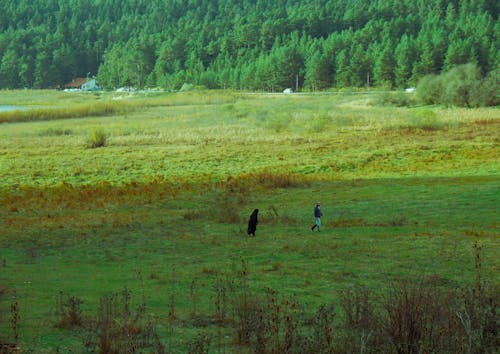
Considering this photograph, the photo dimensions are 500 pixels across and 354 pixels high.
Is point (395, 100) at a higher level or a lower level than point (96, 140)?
higher

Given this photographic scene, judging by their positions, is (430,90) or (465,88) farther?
(430,90)

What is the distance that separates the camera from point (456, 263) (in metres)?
18.7

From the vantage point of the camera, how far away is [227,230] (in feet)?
86.9

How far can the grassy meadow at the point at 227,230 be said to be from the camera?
12.4 m

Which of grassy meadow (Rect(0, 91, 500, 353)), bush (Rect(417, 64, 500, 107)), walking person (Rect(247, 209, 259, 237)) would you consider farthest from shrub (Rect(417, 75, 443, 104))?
walking person (Rect(247, 209, 259, 237))

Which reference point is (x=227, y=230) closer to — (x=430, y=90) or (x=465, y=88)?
(x=465, y=88)

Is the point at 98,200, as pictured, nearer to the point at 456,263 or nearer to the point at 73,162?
the point at 73,162

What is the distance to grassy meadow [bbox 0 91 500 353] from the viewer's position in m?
12.4

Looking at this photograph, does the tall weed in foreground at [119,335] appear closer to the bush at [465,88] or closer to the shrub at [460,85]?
the bush at [465,88]

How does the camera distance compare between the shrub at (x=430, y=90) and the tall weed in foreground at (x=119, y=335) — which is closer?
the tall weed in foreground at (x=119, y=335)

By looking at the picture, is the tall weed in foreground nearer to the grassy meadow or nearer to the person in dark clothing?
the grassy meadow

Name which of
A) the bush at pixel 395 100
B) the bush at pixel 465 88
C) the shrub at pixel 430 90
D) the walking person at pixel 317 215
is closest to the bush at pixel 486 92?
the bush at pixel 465 88

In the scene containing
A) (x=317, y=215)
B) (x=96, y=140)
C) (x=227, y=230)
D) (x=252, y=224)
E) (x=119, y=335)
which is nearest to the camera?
(x=119, y=335)

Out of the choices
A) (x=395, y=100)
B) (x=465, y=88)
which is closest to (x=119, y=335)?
(x=465, y=88)
